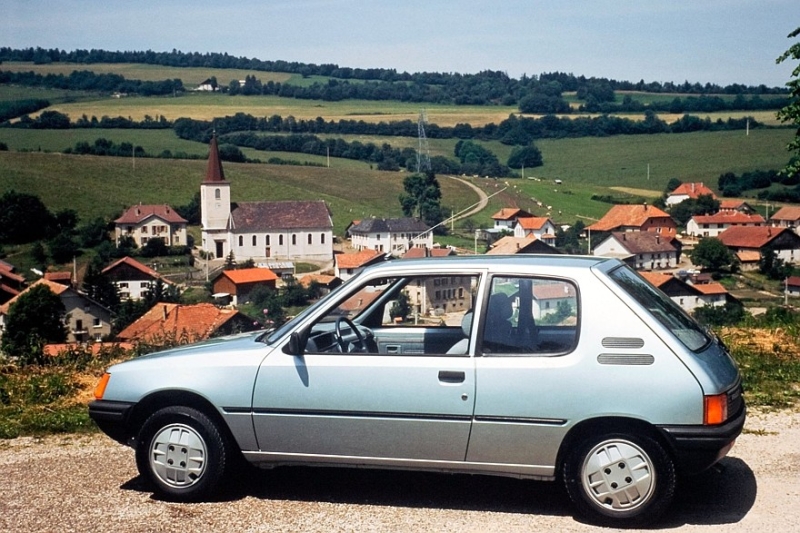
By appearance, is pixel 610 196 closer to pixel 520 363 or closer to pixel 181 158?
pixel 181 158

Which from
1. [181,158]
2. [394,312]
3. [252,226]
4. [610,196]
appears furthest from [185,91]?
[394,312]

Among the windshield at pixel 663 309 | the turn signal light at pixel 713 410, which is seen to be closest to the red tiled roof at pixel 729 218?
the windshield at pixel 663 309

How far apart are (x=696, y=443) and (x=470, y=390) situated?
1.33 m

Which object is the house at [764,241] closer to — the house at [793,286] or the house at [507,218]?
the house at [793,286]

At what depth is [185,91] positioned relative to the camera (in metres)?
170

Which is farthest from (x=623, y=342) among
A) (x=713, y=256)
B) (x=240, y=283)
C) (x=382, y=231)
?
(x=382, y=231)

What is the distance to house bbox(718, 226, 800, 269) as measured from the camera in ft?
230

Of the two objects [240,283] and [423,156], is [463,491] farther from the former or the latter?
[423,156]

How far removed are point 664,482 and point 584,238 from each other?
69.5m

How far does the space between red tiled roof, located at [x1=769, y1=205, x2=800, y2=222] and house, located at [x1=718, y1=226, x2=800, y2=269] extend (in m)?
5.50

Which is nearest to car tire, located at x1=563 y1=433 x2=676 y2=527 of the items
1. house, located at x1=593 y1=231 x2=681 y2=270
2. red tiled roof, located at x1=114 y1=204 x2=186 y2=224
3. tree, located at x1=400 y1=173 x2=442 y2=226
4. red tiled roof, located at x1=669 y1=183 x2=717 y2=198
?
house, located at x1=593 y1=231 x2=681 y2=270

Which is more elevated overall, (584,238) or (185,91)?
(185,91)

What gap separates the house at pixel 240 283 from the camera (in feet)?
209

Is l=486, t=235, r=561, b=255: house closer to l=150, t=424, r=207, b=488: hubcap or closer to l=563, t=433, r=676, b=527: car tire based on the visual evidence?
l=563, t=433, r=676, b=527: car tire
